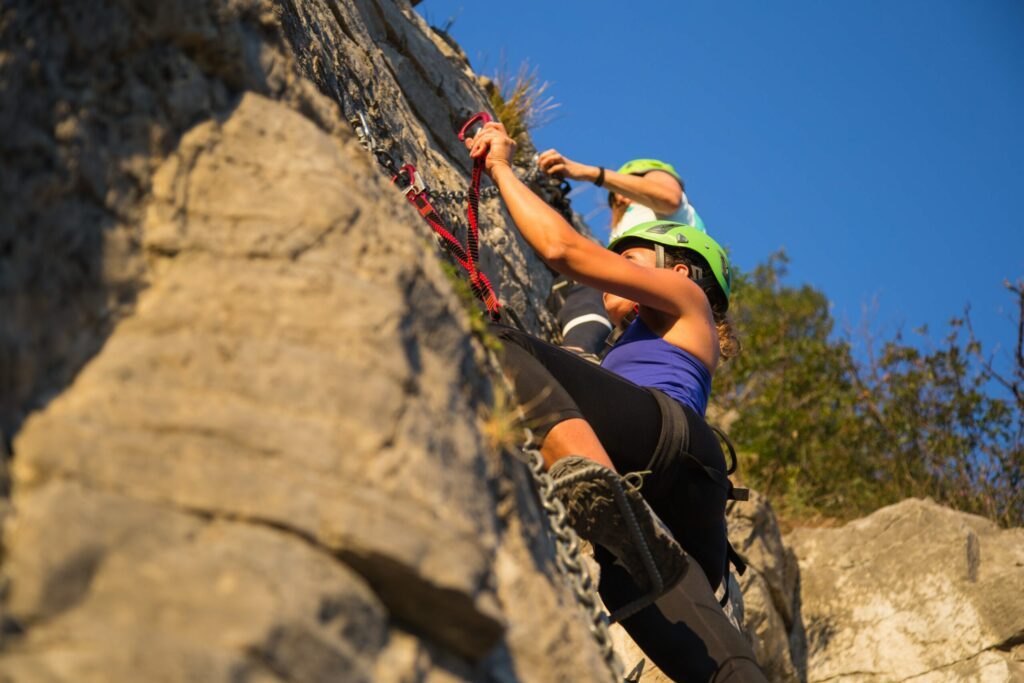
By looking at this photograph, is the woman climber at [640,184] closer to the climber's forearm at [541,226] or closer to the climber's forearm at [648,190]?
the climber's forearm at [648,190]

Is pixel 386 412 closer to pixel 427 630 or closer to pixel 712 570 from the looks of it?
pixel 427 630

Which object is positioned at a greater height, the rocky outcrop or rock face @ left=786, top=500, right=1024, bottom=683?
rock face @ left=786, top=500, right=1024, bottom=683

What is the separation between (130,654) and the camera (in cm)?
191

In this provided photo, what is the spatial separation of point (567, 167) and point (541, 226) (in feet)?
10.9

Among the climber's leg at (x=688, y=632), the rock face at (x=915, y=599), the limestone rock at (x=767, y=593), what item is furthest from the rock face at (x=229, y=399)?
the rock face at (x=915, y=599)

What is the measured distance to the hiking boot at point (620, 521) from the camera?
11.6 ft

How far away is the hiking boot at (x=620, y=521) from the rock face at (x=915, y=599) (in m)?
5.11

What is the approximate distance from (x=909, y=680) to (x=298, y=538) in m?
7.09

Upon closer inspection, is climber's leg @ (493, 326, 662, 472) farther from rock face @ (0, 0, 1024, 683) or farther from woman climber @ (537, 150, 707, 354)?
woman climber @ (537, 150, 707, 354)

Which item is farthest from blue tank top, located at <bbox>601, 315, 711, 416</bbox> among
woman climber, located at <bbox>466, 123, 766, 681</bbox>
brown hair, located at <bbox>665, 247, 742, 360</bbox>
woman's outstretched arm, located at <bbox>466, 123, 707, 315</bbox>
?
brown hair, located at <bbox>665, 247, 742, 360</bbox>

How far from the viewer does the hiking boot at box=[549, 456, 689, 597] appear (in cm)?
355

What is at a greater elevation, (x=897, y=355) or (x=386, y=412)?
(x=897, y=355)

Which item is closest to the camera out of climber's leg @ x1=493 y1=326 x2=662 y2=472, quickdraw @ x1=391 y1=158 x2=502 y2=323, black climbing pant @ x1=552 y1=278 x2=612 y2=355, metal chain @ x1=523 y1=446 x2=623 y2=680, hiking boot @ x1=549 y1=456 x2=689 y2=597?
metal chain @ x1=523 y1=446 x2=623 y2=680

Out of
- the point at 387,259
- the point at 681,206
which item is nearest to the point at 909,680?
the point at 681,206
